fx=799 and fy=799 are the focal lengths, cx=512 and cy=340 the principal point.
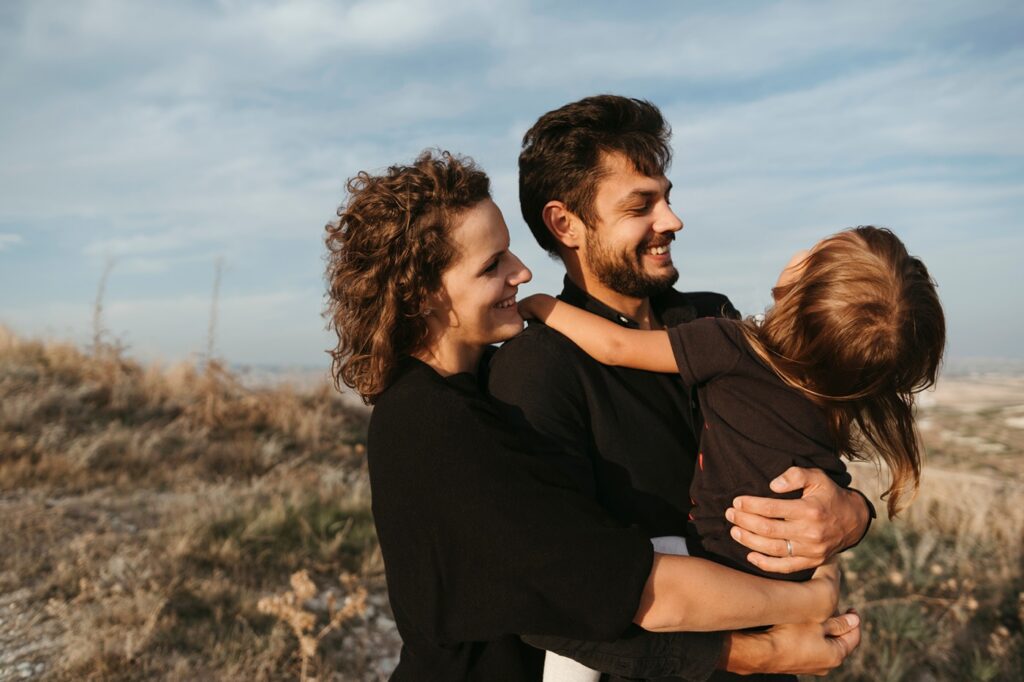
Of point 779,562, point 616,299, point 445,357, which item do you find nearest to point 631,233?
point 616,299

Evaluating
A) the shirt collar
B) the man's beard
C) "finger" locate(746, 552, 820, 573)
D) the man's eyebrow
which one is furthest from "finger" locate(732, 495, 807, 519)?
the man's eyebrow

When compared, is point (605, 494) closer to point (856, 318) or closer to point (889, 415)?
point (856, 318)

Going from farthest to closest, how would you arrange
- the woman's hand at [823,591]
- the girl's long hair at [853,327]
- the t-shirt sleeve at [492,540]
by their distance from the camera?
1. the girl's long hair at [853,327]
2. the woman's hand at [823,591]
3. the t-shirt sleeve at [492,540]

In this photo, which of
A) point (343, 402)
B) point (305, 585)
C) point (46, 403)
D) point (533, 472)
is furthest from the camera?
point (343, 402)

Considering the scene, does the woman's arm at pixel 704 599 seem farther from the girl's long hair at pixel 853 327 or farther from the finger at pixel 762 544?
the girl's long hair at pixel 853 327

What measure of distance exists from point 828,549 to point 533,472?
957 mm

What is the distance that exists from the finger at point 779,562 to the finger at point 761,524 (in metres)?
0.06

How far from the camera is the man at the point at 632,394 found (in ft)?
7.14

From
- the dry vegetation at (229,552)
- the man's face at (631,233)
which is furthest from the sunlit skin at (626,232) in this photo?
the dry vegetation at (229,552)

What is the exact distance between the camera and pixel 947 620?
5805 millimetres

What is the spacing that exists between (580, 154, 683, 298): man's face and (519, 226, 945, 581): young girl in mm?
384

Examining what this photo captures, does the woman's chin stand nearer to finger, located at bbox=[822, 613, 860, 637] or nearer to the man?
the man

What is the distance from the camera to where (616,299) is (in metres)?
2.91

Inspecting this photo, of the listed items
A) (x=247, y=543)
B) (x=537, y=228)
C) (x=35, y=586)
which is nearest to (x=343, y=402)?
(x=247, y=543)
